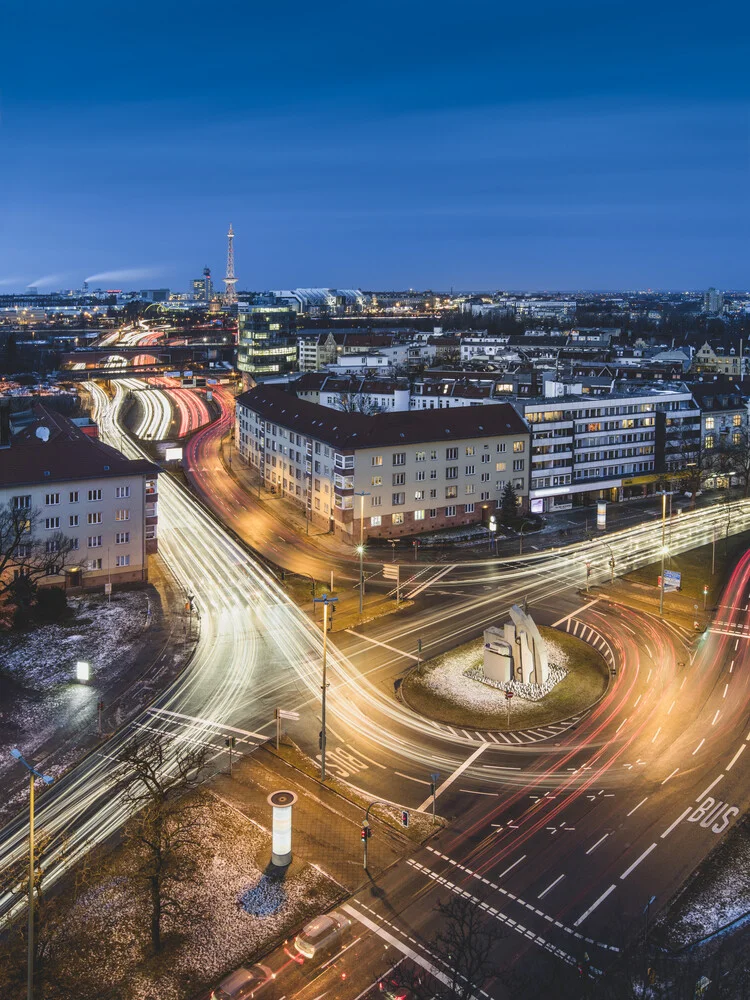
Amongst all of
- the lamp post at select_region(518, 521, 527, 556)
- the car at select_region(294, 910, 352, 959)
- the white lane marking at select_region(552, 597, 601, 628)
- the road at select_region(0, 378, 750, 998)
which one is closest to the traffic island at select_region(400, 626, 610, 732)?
the road at select_region(0, 378, 750, 998)

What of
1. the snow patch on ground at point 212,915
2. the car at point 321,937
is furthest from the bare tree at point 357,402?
the car at point 321,937

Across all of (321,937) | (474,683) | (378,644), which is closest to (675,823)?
(474,683)

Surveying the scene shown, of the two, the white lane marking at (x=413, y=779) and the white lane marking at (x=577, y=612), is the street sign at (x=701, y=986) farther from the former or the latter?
the white lane marking at (x=577, y=612)

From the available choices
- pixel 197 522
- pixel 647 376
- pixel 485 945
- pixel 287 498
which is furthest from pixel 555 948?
pixel 647 376

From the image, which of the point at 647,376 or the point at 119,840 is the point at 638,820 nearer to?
the point at 119,840

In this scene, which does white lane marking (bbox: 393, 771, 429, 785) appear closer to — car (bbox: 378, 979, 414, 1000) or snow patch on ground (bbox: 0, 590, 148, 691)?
car (bbox: 378, 979, 414, 1000)
